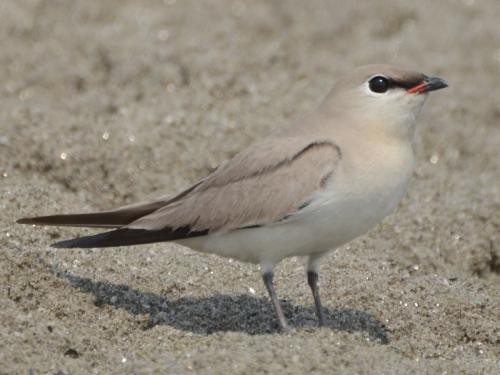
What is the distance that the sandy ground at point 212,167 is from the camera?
15.8ft

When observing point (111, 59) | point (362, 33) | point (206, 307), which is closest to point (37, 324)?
point (206, 307)

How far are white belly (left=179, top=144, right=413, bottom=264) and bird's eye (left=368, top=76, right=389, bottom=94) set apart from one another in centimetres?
37

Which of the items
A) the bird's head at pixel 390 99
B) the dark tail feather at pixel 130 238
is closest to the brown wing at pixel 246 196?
the dark tail feather at pixel 130 238

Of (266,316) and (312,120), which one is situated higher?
(312,120)

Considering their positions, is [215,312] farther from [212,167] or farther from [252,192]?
[212,167]

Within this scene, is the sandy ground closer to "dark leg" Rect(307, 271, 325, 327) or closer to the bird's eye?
"dark leg" Rect(307, 271, 325, 327)

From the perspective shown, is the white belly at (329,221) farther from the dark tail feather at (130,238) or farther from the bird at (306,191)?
the dark tail feather at (130,238)

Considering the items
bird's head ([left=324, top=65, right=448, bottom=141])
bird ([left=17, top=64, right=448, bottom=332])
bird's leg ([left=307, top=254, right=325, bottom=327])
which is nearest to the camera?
bird ([left=17, top=64, right=448, bottom=332])

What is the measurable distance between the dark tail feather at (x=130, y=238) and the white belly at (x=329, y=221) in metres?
0.17

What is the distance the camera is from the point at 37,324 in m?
4.80

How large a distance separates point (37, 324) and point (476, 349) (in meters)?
2.06

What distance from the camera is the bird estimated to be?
16.2ft

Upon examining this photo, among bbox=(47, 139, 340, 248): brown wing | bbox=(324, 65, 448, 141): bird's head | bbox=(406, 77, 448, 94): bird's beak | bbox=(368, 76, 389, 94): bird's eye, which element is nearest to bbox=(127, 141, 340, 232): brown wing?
bbox=(47, 139, 340, 248): brown wing

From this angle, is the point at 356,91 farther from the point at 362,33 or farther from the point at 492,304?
the point at 362,33
